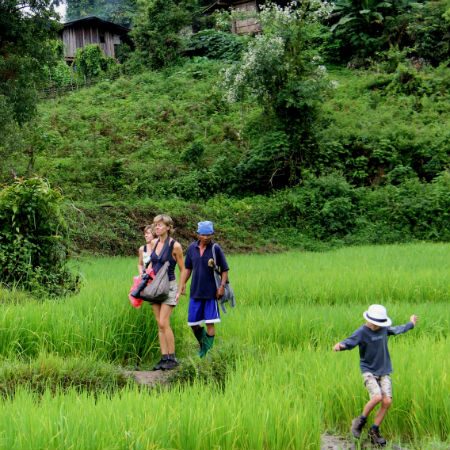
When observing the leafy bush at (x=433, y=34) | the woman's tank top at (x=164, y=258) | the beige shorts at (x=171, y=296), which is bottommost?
the beige shorts at (x=171, y=296)

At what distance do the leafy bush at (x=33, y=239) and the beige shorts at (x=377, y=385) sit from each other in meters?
5.69

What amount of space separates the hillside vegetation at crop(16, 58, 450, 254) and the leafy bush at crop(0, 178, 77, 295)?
7750 mm

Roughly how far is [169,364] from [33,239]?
375 centimetres

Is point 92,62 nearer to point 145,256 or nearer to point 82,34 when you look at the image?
point 82,34

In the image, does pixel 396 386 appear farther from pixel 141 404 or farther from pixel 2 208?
pixel 2 208

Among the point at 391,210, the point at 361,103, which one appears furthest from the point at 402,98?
the point at 391,210

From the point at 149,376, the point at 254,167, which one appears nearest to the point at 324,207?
the point at 254,167

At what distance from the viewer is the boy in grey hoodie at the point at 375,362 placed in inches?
180

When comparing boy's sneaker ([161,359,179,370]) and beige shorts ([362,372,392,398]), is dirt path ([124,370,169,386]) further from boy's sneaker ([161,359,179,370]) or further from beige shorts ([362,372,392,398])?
beige shorts ([362,372,392,398])

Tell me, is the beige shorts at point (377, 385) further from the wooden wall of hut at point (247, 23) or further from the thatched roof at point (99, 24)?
the thatched roof at point (99, 24)

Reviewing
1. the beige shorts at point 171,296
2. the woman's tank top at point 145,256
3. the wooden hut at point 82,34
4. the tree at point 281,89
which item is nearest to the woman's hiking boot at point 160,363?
the beige shorts at point 171,296

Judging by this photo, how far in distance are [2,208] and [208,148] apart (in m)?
16.0

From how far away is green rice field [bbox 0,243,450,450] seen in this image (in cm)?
395

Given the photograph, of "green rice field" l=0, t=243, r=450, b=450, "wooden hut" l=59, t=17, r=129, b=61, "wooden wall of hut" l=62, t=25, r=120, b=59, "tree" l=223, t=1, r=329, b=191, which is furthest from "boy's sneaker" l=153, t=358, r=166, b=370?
"wooden wall of hut" l=62, t=25, r=120, b=59
